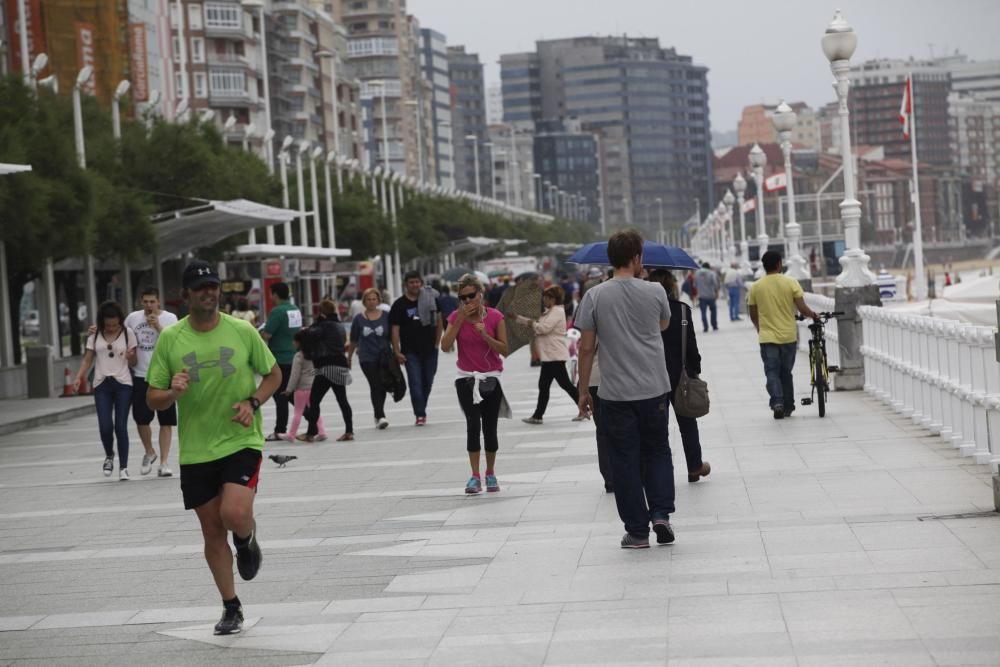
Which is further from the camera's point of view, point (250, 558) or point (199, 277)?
point (250, 558)

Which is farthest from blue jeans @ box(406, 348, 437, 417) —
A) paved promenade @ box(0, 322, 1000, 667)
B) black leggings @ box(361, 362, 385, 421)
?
paved promenade @ box(0, 322, 1000, 667)

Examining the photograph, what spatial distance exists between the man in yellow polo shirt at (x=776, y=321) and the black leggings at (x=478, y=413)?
16.8 ft

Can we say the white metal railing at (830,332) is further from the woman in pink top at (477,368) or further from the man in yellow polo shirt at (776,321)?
the woman in pink top at (477,368)

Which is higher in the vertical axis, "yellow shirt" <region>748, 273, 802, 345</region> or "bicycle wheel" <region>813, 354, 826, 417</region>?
"yellow shirt" <region>748, 273, 802, 345</region>

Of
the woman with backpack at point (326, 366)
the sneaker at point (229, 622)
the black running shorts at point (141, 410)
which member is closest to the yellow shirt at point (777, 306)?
the woman with backpack at point (326, 366)

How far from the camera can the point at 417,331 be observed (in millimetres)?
21234

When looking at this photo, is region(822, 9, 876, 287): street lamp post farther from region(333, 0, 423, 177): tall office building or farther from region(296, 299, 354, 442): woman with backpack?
region(333, 0, 423, 177): tall office building

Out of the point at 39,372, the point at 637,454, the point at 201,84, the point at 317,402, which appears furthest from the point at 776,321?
the point at 201,84

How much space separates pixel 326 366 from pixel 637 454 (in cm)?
1003

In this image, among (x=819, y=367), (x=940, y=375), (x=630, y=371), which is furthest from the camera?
(x=819, y=367)

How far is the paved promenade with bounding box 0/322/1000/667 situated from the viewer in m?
7.77

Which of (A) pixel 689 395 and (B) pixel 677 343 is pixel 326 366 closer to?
(A) pixel 689 395

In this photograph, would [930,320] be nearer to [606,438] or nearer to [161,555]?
[606,438]

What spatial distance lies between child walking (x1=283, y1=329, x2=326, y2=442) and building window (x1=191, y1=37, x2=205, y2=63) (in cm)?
10504
